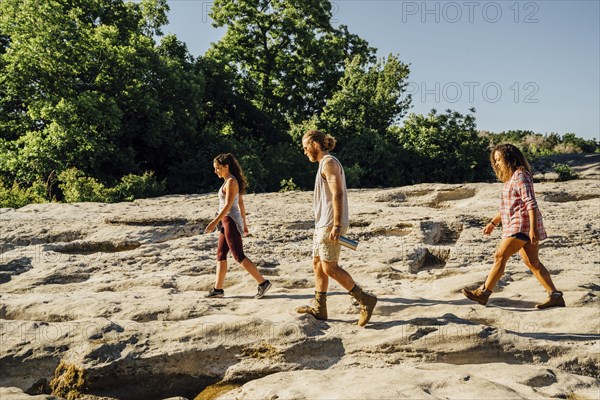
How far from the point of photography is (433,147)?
920 inches

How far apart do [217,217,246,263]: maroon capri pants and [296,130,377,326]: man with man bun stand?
1.15 metres

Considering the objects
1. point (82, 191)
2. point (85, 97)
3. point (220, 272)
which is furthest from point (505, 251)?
point (85, 97)

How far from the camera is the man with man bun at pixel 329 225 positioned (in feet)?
15.0

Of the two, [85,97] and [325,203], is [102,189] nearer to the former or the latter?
[85,97]

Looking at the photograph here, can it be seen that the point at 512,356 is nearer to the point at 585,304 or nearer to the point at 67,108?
the point at 585,304

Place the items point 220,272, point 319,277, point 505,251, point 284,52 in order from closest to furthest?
point 319,277 < point 505,251 < point 220,272 < point 284,52

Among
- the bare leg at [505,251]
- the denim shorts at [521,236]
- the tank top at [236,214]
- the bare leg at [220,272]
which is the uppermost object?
the tank top at [236,214]

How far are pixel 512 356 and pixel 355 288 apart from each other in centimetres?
145

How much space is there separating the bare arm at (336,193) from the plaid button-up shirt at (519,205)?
1801 millimetres

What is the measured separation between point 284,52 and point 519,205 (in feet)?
83.5

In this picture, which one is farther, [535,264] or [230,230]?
[230,230]

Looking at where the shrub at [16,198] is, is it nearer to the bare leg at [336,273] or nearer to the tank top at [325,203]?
the tank top at [325,203]

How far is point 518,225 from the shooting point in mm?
4926

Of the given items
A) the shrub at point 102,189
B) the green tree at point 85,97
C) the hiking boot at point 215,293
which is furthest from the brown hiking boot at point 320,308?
the green tree at point 85,97
